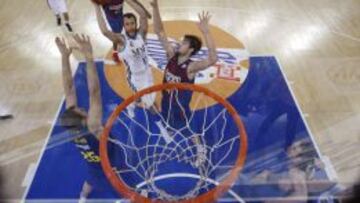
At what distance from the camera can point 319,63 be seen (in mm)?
4281

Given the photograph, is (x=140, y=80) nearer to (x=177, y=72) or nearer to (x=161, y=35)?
(x=177, y=72)

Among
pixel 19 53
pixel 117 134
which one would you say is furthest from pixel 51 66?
pixel 117 134

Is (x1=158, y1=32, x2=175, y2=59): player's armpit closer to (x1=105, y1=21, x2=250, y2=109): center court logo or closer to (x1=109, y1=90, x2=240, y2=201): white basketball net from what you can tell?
(x1=105, y1=21, x2=250, y2=109): center court logo

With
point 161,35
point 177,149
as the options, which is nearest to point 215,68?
point 161,35

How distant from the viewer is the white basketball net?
2.77 metres

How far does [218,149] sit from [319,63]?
71.1 inches

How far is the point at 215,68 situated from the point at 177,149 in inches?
54.8

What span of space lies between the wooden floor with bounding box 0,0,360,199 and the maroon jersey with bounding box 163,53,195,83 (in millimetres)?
1063

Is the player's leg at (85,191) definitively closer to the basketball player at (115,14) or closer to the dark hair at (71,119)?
the dark hair at (71,119)

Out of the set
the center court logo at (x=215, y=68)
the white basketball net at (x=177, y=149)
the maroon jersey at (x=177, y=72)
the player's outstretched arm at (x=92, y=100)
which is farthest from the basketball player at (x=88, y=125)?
the maroon jersey at (x=177, y=72)

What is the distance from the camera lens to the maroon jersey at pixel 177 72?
11.1 ft

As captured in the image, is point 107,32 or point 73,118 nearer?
point 73,118

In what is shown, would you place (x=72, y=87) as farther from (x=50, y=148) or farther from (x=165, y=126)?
(x=165, y=126)

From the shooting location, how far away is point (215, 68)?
4137 millimetres
